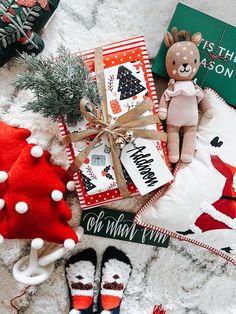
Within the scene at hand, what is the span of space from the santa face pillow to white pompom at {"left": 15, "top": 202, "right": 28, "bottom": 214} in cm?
32

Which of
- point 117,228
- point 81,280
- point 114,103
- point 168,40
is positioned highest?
point 168,40

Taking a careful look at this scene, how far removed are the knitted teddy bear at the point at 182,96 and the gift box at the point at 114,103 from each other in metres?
0.04

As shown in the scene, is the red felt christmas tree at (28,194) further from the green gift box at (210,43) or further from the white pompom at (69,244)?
the green gift box at (210,43)

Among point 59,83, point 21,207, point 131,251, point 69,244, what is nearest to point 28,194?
point 21,207

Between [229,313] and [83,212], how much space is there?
1.77 ft

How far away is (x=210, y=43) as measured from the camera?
43.8 inches

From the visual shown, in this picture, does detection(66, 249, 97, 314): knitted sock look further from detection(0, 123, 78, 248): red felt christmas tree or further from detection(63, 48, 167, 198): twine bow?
detection(63, 48, 167, 198): twine bow

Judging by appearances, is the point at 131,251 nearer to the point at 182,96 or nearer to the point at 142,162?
the point at 142,162

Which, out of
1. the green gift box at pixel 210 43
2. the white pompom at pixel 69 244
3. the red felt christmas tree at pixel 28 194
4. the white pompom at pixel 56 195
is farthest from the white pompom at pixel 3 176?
the green gift box at pixel 210 43

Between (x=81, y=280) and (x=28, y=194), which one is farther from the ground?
(x=28, y=194)

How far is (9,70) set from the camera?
116 centimetres

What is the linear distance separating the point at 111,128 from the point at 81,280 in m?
0.48

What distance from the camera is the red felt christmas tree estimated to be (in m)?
1.00

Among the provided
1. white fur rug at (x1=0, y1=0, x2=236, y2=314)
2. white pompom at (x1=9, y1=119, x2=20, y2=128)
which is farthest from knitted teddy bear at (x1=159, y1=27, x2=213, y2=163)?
white pompom at (x1=9, y1=119, x2=20, y2=128)
